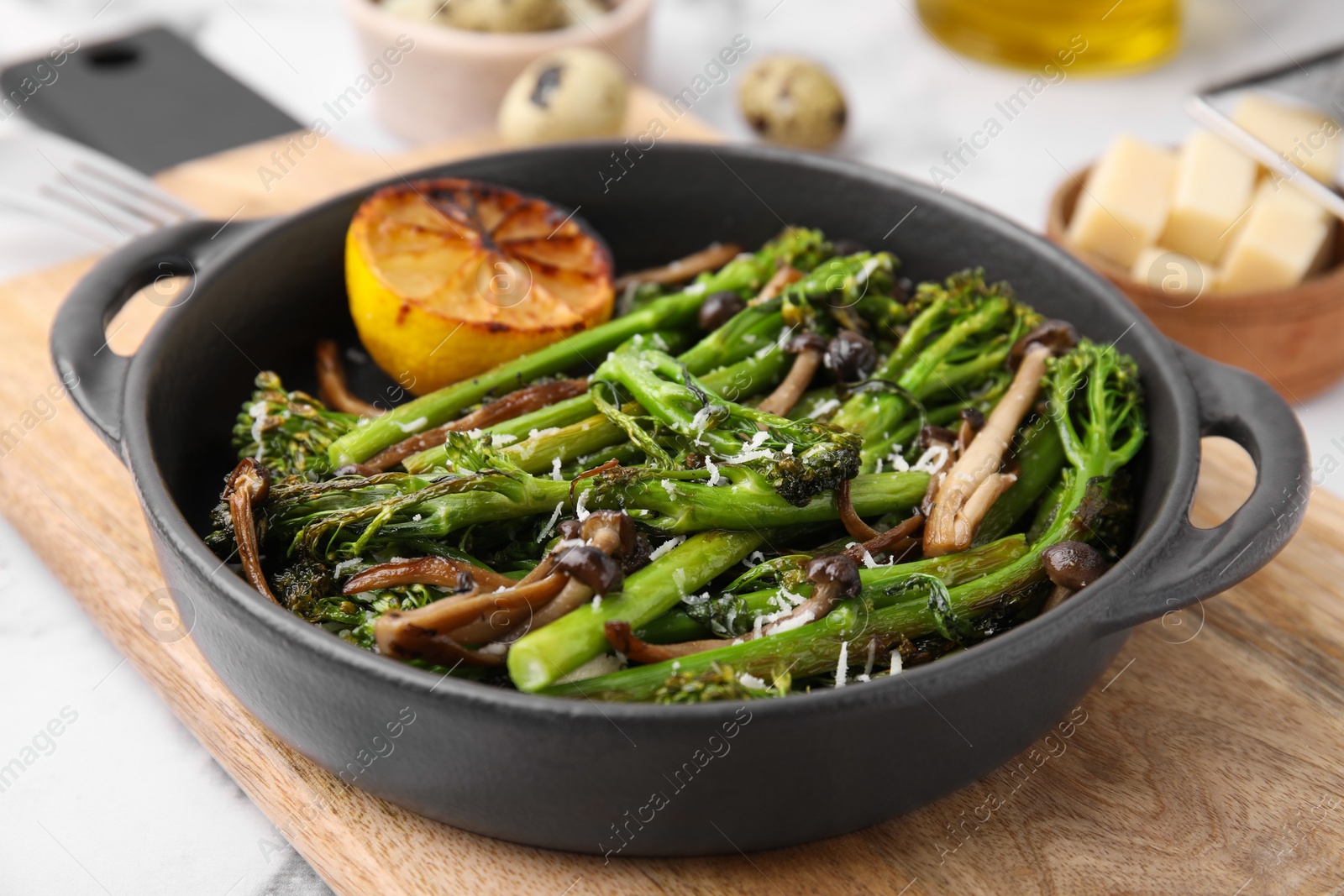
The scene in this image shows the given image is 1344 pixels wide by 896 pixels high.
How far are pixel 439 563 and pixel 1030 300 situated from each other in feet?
5.37

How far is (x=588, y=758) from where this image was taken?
1.75 metres

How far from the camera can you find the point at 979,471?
2.31 m

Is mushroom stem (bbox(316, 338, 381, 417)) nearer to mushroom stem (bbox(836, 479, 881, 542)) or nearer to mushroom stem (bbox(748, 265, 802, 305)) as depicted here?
mushroom stem (bbox(748, 265, 802, 305))

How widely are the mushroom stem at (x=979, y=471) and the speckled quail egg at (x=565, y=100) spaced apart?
1.90m

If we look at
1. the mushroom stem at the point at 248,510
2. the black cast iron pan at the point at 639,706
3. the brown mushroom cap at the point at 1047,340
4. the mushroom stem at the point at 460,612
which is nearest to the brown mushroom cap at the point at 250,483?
the mushroom stem at the point at 248,510

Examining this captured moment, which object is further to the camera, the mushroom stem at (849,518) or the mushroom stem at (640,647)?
the mushroom stem at (849,518)

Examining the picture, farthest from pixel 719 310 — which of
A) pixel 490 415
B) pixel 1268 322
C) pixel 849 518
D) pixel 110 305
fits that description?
pixel 1268 322

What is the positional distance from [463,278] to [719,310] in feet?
2.02

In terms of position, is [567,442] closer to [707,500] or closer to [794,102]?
[707,500]

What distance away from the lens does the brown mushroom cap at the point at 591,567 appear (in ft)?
6.24

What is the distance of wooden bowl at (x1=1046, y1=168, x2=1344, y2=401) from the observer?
329 centimetres

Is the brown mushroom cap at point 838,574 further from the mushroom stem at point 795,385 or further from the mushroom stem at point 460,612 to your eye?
the mushroom stem at point 795,385

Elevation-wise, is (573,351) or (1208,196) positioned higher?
(1208,196)

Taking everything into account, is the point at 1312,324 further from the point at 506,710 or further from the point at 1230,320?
the point at 506,710
